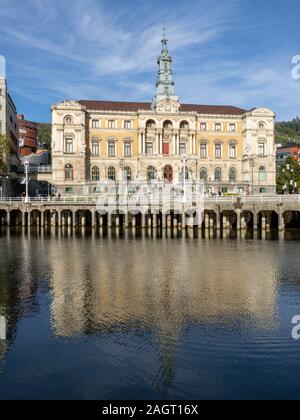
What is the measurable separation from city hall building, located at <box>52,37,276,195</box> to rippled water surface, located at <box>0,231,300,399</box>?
2322 inches

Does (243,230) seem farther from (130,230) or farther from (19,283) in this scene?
(19,283)

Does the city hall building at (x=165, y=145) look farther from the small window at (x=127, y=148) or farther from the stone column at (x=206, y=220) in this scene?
the stone column at (x=206, y=220)

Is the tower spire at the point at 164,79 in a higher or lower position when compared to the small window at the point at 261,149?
higher

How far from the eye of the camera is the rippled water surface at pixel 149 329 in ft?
45.4

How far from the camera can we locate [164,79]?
332ft

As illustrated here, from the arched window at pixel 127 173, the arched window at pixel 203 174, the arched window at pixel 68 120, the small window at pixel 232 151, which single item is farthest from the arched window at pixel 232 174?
the arched window at pixel 68 120

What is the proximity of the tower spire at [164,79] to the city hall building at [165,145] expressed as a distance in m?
1.16

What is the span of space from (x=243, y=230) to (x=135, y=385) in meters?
50.8

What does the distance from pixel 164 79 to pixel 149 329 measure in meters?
88.8

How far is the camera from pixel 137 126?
95.7 meters

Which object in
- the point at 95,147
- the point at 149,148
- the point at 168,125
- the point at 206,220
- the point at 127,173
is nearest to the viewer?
the point at 206,220

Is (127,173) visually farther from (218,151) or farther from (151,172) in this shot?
(218,151)

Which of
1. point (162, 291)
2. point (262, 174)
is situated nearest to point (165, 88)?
point (262, 174)

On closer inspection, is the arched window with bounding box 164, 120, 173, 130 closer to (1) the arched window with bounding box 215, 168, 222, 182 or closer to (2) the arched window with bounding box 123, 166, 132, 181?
(2) the arched window with bounding box 123, 166, 132, 181
